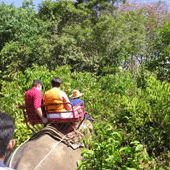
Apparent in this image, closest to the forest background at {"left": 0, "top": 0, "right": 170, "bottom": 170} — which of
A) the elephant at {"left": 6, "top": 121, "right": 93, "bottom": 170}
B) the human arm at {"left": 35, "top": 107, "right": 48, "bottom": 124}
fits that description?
the human arm at {"left": 35, "top": 107, "right": 48, "bottom": 124}

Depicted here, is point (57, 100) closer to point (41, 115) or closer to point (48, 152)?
point (41, 115)

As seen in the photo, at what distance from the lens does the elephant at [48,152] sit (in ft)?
13.2

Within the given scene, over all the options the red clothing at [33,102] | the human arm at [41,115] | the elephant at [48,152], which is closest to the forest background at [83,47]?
the red clothing at [33,102]

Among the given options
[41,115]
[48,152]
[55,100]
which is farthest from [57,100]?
[48,152]

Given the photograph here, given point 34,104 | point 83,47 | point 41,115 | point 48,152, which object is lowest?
point 48,152

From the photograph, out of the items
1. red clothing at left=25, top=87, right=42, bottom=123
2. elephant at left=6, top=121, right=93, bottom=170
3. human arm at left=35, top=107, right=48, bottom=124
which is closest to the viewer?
elephant at left=6, top=121, right=93, bottom=170

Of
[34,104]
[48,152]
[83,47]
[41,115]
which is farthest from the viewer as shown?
[83,47]

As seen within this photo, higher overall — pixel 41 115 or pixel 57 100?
pixel 57 100

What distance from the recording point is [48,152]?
14.3ft

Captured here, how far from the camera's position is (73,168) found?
4.61 m

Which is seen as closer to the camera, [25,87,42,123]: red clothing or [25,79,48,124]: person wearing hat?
[25,79,48,124]: person wearing hat

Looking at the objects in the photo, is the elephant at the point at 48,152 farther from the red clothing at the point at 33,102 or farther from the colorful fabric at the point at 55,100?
the red clothing at the point at 33,102

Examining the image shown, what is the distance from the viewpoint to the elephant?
401cm

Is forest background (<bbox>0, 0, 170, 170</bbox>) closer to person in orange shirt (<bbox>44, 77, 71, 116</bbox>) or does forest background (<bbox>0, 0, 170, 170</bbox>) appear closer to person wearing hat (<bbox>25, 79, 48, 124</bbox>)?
person wearing hat (<bbox>25, 79, 48, 124</bbox>)
